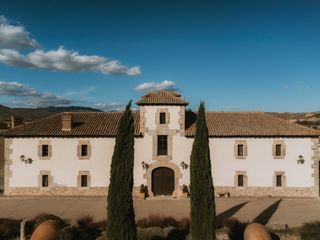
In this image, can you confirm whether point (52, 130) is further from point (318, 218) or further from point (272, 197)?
point (318, 218)

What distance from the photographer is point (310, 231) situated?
16875 mm

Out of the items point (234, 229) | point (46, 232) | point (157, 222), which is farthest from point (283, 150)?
point (46, 232)

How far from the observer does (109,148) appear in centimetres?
2619

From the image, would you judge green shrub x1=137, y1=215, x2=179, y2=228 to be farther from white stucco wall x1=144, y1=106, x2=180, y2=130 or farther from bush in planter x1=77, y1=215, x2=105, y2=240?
white stucco wall x1=144, y1=106, x2=180, y2=130

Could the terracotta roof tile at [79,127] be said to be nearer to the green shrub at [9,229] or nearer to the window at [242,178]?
the window at [242,178]

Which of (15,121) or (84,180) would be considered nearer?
(84,180)

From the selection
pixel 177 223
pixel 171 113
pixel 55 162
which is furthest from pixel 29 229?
pixel 171 113

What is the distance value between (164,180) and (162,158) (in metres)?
1.74

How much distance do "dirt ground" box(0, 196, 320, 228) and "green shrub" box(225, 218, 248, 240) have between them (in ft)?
3.25

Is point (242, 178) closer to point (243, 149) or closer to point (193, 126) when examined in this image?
point (243, 149)

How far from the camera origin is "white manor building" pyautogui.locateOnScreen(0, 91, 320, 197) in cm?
2616

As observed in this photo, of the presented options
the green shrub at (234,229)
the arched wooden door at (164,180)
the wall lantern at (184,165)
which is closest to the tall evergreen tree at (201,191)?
the green shrub at (234,229)

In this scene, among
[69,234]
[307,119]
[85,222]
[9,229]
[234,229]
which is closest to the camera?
[69,234]

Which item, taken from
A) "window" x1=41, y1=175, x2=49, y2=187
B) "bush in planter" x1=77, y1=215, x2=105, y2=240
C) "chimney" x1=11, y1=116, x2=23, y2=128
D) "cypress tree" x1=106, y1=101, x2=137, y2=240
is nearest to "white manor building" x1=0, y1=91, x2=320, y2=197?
"window" x1=41, y1=175, x2=49, y2=187
